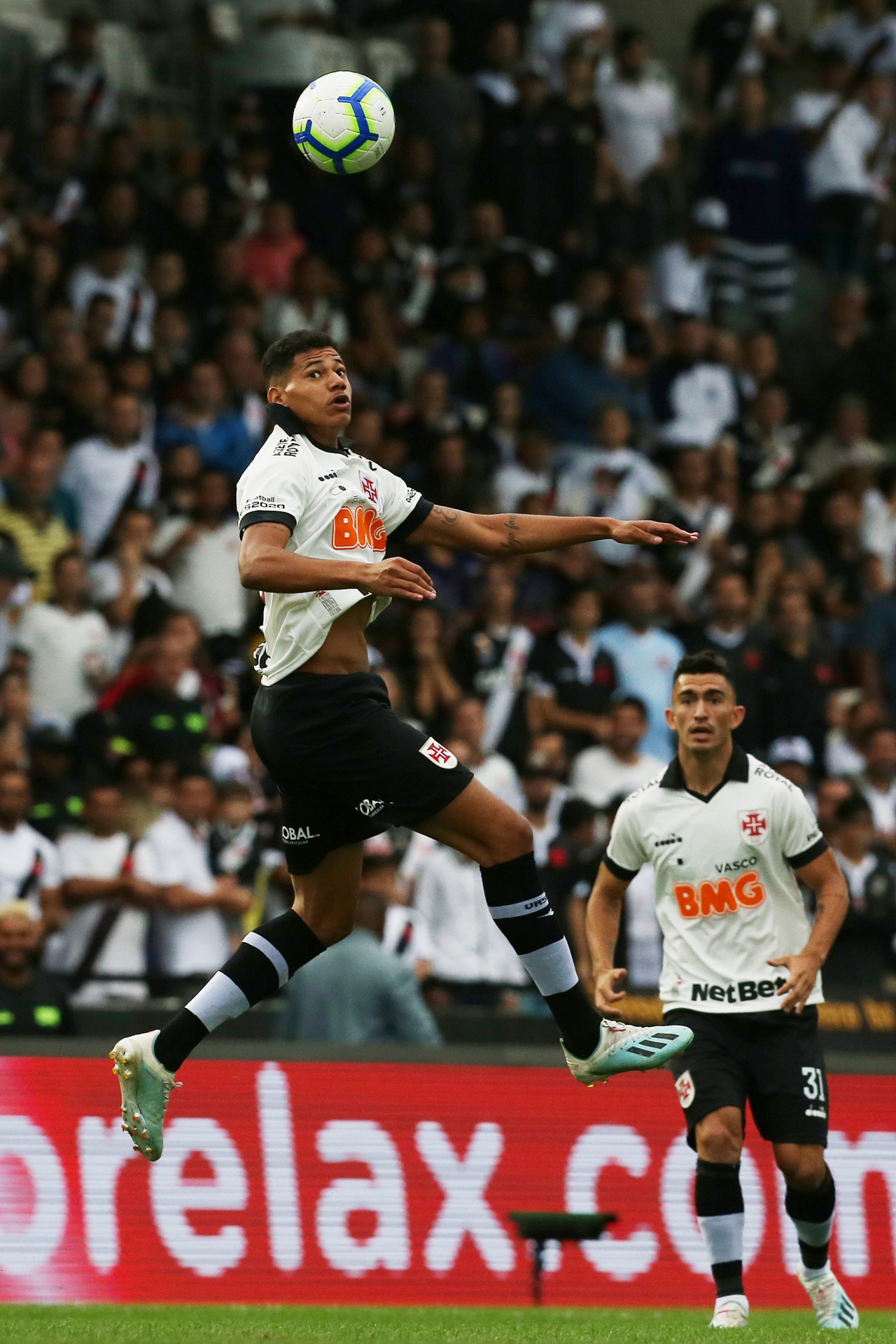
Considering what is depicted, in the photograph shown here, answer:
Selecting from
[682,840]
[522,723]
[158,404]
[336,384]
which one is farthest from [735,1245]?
[158,404]

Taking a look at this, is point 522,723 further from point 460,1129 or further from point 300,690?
point 300,690

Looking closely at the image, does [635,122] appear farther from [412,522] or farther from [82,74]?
[412,522]

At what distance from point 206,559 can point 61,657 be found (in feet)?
4.35

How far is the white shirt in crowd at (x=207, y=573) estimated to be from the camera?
1495 cm

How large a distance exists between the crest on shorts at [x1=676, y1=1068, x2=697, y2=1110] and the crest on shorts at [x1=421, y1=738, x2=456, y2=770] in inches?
86.8

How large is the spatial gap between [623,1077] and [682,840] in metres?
2.38

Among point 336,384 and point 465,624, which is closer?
point 336,384

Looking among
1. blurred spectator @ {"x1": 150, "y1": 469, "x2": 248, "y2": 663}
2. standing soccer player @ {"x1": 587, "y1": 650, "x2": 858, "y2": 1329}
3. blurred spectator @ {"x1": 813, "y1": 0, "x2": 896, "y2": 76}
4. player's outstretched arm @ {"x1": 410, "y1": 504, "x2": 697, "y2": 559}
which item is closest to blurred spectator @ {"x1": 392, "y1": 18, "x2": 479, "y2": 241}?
blurred spectator @ {"x1": 813, "y1": 0, "x2": 896, "y2": 76}

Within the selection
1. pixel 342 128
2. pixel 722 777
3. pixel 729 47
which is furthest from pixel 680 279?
pixel 342 128

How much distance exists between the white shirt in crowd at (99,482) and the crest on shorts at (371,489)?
24.3 feet

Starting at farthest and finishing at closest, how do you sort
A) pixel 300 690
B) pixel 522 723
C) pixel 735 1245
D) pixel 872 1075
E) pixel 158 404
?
pixel 158 404, pixel 522 723, pixel 872 1075, pixel 735 1245, pixel 300 690

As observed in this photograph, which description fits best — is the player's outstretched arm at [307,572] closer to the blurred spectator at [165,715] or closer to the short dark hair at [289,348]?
the short dark hair at [289,348]

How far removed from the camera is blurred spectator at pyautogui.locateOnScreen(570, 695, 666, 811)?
14.5 metres

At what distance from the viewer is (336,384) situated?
789 centimetres
